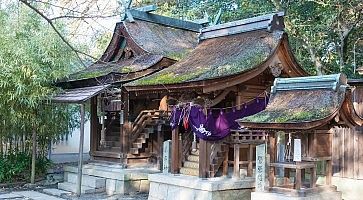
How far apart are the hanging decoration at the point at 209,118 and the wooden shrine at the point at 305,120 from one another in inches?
52.8

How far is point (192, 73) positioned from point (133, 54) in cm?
401

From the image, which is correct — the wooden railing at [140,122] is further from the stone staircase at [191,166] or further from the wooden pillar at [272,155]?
the wooden pillar at [272,155]

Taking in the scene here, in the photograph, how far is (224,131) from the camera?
9.77 m

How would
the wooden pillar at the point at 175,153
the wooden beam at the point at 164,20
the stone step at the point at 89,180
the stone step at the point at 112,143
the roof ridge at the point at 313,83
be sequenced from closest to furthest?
1. the roof ridge at the point at 313,83
2. the wooden pillar at the point at 175,153
3. the stone step at the point at 89,180
4. the stone step at the point at 112,143
5. the wooden beam at the point at 164,20

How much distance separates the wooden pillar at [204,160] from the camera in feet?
31.7

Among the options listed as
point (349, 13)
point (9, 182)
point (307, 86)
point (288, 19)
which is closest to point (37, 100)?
point (9, 182)

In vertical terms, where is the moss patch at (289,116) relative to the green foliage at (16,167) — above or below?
above

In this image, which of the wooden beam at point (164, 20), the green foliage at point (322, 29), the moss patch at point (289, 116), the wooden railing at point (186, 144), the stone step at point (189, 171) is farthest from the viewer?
the green foliage at point (322, 29)

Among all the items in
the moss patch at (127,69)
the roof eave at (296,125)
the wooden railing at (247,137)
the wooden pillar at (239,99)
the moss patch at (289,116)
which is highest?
the moss patch at (127,69)

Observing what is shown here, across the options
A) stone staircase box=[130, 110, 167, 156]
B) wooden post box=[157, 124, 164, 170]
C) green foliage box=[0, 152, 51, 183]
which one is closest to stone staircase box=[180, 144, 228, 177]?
wooden post box=[157, 124, 164, 170]

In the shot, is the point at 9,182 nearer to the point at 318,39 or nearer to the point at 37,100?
the point at 37,100

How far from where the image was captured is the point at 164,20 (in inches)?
590

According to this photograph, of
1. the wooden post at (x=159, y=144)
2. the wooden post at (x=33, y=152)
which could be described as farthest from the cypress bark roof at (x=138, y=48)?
the wooden post at (x=33, y=152)

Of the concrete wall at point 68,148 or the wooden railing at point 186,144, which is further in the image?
the concrete wall at point 68,148
